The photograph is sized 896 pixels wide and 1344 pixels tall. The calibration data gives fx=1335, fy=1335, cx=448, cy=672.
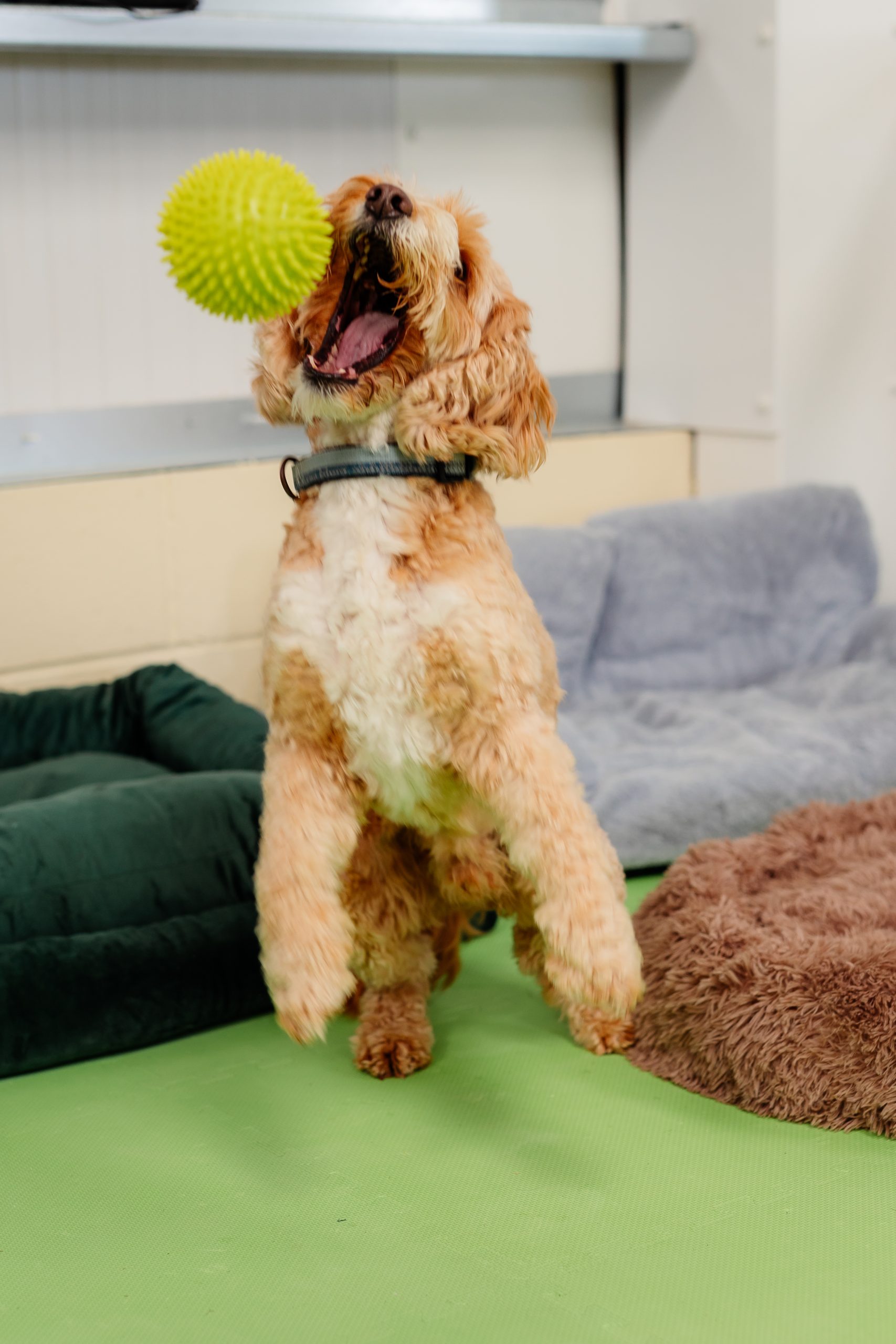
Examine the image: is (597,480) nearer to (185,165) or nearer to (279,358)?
(185,165)

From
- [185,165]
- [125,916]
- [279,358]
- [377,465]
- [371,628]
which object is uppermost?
[185,165]

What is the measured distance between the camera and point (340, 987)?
4.30 feet

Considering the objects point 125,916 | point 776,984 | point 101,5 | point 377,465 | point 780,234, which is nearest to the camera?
point 377,465

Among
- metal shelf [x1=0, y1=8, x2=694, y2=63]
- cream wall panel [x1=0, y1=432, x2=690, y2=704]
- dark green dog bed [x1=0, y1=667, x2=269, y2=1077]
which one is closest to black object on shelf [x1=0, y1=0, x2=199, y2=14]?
metal shelf [x1=0, y1=8, x2=694, y2=63]

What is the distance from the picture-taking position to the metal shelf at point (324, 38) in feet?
8.39

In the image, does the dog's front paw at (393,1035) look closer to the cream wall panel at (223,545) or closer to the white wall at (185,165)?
the cream wall panel at (223,545)

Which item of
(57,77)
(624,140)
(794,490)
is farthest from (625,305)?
(57,77)

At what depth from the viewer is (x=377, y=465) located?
1.38 meters

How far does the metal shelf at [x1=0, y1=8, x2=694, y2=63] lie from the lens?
256cm

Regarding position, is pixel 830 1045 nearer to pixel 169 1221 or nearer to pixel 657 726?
pixel 169 1221

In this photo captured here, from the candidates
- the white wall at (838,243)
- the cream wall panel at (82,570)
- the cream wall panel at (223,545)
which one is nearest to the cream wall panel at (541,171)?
the white wall at (838,243)

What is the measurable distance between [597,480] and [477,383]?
2069 mm

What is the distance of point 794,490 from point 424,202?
2.01 metres

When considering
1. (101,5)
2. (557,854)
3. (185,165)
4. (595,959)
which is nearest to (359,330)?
(557,854)
